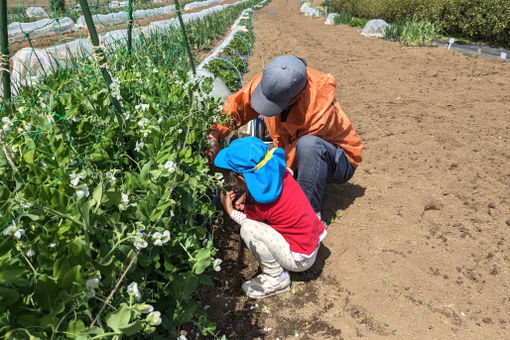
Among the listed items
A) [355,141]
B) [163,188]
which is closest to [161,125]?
[163,188]

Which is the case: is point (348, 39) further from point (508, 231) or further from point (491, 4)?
point (508, 231)

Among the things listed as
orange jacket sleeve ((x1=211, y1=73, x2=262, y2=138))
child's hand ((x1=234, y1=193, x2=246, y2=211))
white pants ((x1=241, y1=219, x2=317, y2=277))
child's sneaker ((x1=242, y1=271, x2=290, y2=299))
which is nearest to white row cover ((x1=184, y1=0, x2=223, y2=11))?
orange jacket sleeve ((x1=211, y1=73, x2=262, y2=138))

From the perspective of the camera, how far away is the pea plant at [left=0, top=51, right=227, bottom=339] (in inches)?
29.9

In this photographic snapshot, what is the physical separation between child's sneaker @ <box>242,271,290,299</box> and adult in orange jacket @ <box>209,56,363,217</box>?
1.89ft

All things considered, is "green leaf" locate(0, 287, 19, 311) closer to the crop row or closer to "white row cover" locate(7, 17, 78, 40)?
the crop row

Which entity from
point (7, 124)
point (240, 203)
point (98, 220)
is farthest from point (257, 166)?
point (7, 124)

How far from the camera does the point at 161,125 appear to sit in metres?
1.53

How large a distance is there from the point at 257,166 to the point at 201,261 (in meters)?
0.71

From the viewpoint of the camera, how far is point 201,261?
1130 mm

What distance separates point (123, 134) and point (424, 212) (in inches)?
83.3

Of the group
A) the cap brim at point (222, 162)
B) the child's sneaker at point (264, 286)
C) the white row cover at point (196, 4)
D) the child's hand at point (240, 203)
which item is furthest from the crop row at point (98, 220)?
the white row cover at point (196, 4)

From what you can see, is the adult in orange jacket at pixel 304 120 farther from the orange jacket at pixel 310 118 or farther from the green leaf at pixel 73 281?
the green leaf at pixel 73 281

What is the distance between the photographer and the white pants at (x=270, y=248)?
1915 mm

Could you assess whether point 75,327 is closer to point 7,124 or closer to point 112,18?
point 7,124
